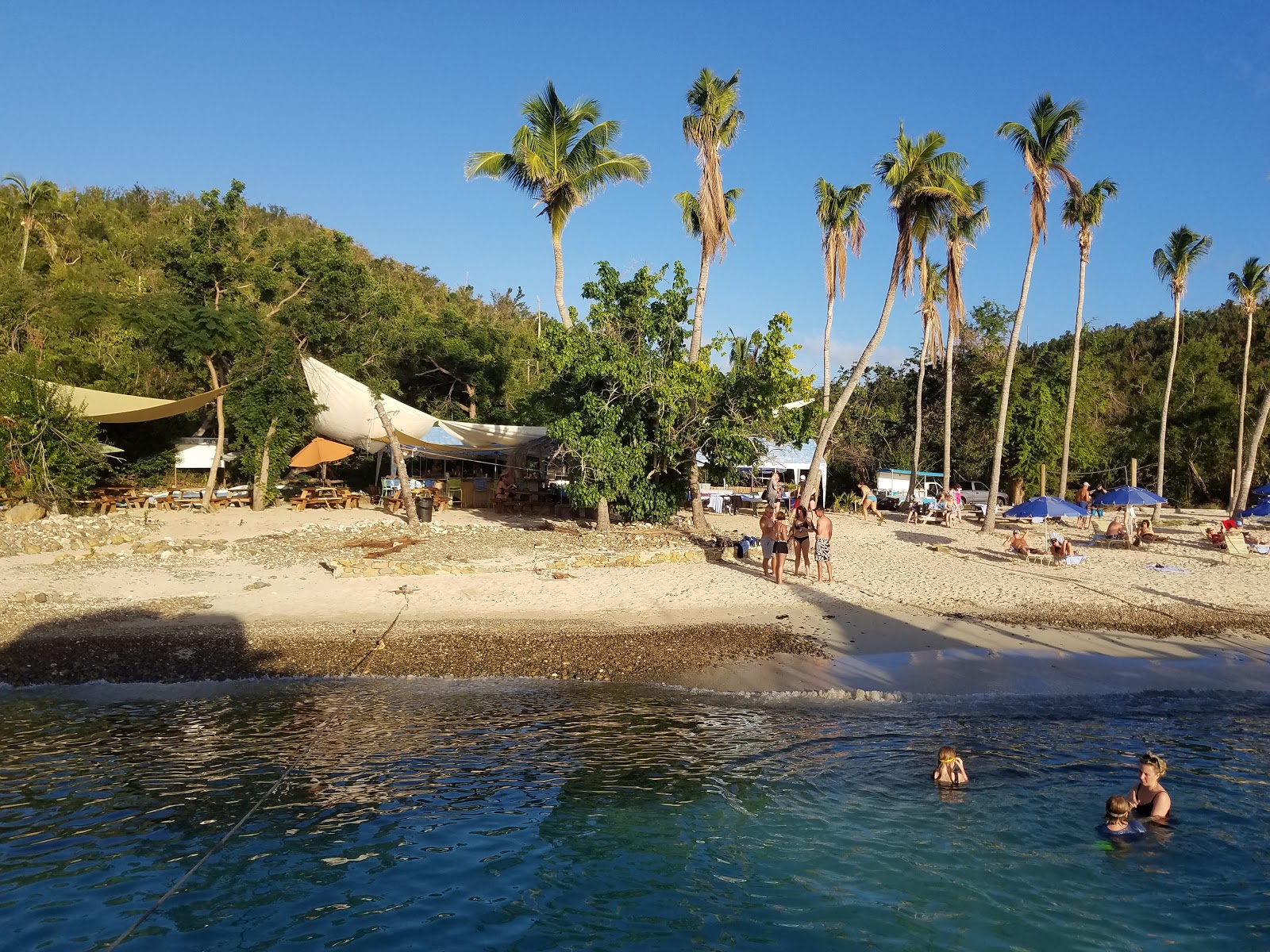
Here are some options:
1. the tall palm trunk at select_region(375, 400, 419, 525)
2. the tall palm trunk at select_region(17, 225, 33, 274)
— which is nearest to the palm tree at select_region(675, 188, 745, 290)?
the tall palm trunk at select_region(375, 400, 419, 525)

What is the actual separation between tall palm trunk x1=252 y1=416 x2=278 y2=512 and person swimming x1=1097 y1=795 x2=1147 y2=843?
74.5 feet

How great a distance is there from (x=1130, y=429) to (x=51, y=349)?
41.9m

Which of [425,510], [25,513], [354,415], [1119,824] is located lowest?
[1119,824]

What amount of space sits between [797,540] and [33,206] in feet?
132

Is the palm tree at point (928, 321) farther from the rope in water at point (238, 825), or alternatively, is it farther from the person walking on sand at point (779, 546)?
the rope in water at point (238, 825)

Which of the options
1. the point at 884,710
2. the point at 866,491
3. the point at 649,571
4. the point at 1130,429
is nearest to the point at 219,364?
the point at 649,571

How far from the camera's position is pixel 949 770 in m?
7.70

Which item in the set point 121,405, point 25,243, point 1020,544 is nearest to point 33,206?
point 25,243

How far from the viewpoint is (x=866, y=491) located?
27703mm

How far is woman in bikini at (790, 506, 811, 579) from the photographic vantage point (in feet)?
52.4

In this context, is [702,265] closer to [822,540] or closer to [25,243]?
[822,540]

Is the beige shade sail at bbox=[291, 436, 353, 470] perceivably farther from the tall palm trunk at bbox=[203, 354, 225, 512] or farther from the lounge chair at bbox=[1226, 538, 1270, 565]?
the lounge chair at bbox=[1226, 538, 1270, 565]

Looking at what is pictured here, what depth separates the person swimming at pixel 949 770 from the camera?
7.70m

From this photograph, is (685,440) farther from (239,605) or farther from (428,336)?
(428,336)
